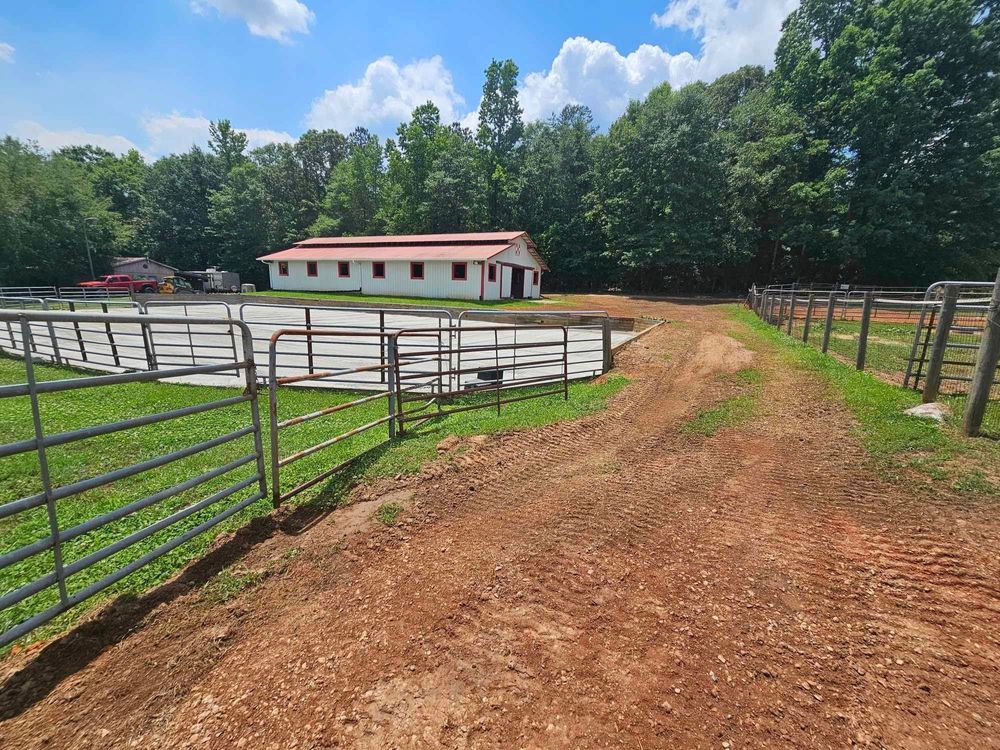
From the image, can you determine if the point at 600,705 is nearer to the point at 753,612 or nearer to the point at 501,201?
the point at 753,612

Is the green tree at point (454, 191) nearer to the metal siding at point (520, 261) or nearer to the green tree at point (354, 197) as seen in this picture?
the green tree at point (354, 197)

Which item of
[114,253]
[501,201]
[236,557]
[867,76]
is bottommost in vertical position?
[236,557]

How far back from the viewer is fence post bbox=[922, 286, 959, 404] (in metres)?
5.78

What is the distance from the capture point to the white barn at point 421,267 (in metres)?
27.7

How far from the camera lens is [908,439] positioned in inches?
196

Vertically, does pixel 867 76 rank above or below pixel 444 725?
above

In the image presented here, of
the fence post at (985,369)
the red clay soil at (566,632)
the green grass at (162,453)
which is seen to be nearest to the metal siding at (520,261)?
the green grass at (162,453)

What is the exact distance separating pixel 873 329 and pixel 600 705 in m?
18.7

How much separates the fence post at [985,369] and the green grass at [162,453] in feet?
13.9

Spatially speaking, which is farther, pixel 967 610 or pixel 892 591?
pixel 892 591

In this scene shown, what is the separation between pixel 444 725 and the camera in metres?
1.96

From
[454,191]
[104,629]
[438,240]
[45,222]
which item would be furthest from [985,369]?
[45,222]

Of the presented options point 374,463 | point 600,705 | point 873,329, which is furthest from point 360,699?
point 873,329

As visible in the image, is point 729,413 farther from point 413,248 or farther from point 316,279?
point 316,279
